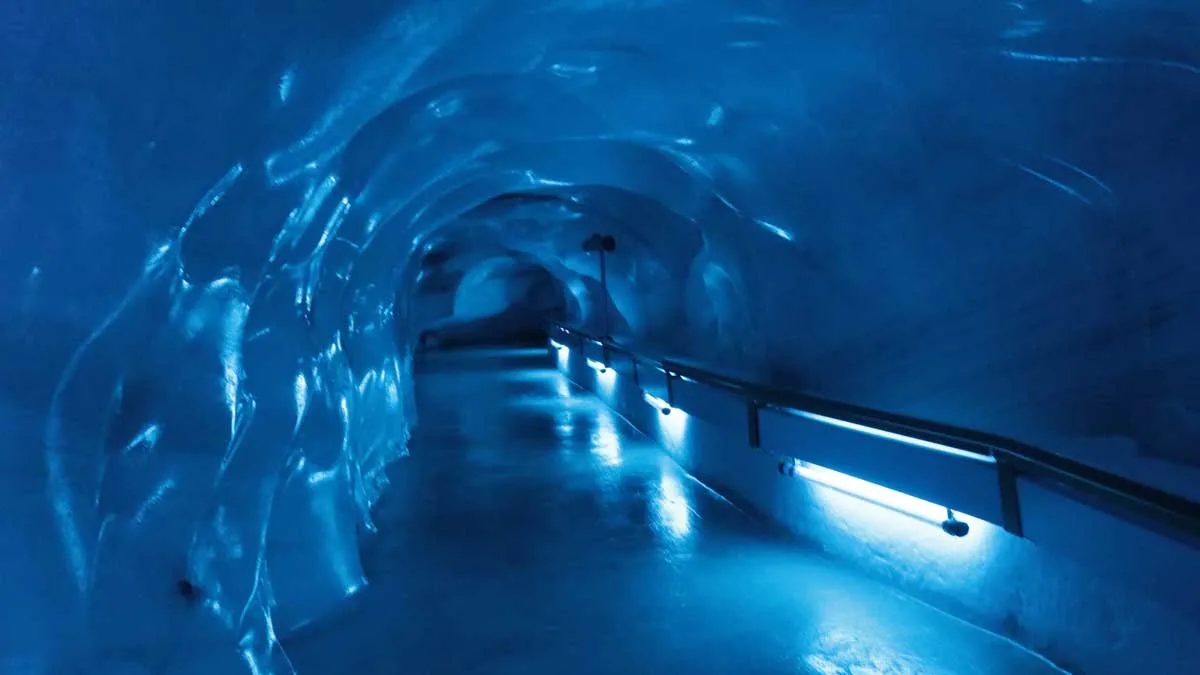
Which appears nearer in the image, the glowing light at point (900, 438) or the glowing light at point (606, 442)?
the glowing light at point (900, 438)

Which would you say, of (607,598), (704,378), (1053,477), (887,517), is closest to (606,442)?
(704,378)

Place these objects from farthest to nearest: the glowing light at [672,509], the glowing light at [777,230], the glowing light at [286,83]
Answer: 1. the glowing light at [777,230]
2. the glowing light at [672,509]
3. the glowing light at [286,83]

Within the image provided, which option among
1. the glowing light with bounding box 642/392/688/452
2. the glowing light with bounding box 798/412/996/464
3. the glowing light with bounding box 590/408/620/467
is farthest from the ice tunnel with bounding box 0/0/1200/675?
the glowing light with bounding box 590/408/620/467

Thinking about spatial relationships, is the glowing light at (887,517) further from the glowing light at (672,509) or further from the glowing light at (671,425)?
the glowing light at (671,425)

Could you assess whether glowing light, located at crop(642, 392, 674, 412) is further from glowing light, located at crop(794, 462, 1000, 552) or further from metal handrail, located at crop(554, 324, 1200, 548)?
metal handrail, located at crop(554, 324, 1200, 548)

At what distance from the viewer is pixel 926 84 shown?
4281 millimetres

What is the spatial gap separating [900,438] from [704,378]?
3304mm

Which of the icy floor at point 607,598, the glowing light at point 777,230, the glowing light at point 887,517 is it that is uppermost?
the glowing light at point 777,230

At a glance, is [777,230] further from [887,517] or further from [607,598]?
[607,598]

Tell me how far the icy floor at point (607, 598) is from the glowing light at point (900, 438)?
3.03 feet

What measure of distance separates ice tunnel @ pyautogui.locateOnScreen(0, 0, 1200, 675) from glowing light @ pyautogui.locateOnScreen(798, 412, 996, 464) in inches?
0.8

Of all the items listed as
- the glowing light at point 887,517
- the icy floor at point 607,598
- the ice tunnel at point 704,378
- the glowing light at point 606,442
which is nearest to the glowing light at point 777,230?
the ice tunnel at point 704,378

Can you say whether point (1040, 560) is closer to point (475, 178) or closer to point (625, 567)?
point (625, 567)

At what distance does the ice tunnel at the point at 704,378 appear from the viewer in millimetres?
2533
